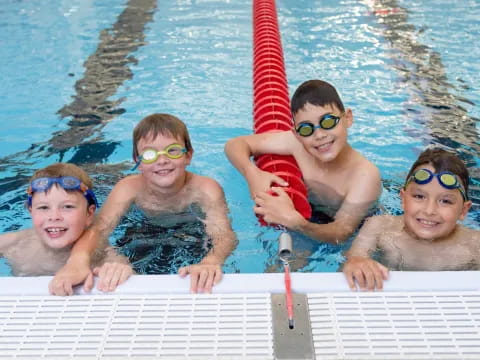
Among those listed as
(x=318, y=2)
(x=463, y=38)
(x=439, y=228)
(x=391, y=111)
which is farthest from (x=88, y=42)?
(x=439, y=228)

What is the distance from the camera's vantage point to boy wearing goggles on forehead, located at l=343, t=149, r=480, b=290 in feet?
8.23

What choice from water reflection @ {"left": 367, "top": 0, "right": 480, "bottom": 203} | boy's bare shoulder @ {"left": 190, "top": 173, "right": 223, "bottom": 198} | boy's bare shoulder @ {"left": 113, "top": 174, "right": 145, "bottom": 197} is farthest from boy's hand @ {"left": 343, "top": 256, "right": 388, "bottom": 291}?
water reflection @ {"left": 367, "top": 0, "right": 480, "bottom": 203}

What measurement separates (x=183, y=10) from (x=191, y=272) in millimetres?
7260

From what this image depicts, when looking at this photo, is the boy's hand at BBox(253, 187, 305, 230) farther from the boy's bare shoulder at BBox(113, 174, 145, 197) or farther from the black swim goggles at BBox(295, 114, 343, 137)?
the boy's bare shoulder at BBox(113, 174, 145, 197)

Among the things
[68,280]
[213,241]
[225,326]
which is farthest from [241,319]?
[213,241]

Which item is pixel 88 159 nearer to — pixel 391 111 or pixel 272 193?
pixel 272 193

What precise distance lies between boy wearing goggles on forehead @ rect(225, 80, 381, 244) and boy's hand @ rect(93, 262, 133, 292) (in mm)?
905

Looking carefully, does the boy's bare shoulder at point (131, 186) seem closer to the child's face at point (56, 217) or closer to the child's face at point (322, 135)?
the child's face at point (56, 217)

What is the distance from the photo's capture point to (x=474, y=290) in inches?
73.9

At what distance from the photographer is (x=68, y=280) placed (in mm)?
1988

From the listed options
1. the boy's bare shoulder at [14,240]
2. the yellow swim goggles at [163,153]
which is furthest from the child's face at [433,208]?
the boy's bare shoulder at [14,240]

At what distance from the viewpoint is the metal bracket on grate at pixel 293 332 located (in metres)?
1.62

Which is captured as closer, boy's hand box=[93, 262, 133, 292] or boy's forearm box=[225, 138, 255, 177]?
boy's hand box=[93, 262, 133, 292]

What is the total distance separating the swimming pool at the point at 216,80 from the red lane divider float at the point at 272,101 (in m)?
0.31
